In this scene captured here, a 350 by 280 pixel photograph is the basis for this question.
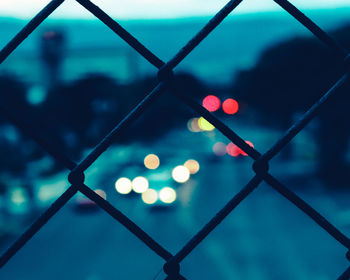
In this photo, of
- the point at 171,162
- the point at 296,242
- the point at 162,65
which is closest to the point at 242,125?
the point at 171,162

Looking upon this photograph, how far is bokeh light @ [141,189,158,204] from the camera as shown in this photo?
1617 cm

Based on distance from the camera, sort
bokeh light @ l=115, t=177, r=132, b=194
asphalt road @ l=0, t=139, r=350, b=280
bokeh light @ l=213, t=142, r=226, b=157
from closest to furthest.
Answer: asphalt road @ l=0, t=139, r=350, b=280 < bokeh light @ l=115, t=177, r=132, b=194 < bokeh light @ l=213, t=142, r=226, b=157

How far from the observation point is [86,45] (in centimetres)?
1777

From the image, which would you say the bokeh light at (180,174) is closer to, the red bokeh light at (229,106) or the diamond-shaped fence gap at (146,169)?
the diamond-shaped fence gap at (146,169)

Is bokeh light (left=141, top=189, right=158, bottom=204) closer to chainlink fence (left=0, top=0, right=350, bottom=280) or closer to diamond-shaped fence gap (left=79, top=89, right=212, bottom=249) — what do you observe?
diamond-shaped fence gap (left=79, top=89, right=212, bottom=249)

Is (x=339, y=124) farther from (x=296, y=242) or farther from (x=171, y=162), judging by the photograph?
(x=171, y=162)

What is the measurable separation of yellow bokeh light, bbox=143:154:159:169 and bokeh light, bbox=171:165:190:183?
120 centimetres

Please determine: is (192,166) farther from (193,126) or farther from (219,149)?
(193,126)

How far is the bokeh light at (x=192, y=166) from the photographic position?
23.2m

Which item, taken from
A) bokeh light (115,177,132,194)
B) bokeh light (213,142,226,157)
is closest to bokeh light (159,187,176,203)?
bokeh light (115,177,132,194)

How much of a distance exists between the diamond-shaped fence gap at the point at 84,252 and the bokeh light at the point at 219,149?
1375 cm

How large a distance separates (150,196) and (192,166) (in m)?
7.77

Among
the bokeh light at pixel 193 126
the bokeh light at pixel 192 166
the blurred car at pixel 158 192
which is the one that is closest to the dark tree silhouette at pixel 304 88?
the blurred car at pixel 158 192

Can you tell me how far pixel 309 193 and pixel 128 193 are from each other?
6.92m
